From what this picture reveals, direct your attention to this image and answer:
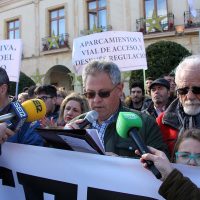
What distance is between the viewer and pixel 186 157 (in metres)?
2.04

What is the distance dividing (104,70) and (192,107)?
0.62m

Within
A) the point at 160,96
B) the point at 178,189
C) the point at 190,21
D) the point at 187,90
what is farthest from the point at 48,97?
the point at 190,21

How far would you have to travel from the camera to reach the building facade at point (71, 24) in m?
16.6

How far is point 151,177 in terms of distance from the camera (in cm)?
187

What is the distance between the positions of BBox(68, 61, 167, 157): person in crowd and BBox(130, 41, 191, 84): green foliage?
11.4m

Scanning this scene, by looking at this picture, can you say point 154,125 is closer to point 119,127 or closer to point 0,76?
point 119,127

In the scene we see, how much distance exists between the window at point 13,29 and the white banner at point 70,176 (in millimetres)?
20386

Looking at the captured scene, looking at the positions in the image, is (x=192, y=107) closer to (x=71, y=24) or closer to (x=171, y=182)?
(x=171, y=182)

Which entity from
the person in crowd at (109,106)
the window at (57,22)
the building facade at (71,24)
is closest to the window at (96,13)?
the building facade at (71,24)

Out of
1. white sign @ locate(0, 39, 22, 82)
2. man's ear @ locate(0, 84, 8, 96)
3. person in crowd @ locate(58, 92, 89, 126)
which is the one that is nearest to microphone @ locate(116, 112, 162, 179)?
man's ear @ locate(0, 84, 8, 96)

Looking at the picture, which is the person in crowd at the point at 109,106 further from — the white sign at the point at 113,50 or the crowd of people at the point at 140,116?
the white sign at the point at 113,50

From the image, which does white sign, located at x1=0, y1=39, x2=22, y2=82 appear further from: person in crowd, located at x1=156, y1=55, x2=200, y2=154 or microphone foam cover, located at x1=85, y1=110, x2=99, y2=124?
microphone foam cover, located at x1=85, y1=110, x2=99, y2=124

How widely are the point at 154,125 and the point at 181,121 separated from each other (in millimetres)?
309

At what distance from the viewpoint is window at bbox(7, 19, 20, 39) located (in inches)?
865
